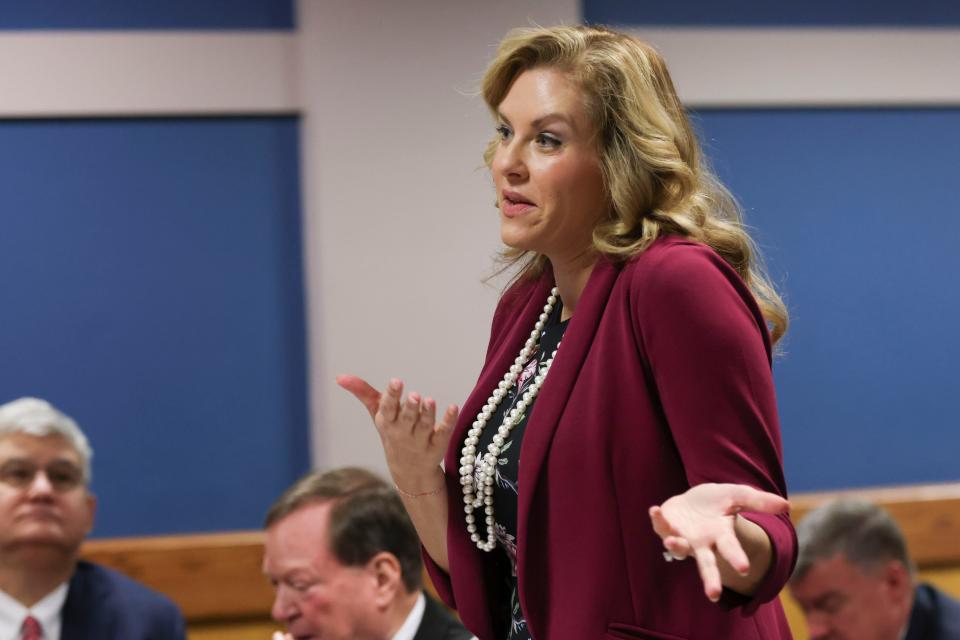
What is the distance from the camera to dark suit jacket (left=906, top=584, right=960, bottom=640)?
7.92ft

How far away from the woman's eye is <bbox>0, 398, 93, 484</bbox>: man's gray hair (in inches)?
70.9

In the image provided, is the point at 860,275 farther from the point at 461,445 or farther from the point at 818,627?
the point at 461,445

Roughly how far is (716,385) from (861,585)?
150 centimetres

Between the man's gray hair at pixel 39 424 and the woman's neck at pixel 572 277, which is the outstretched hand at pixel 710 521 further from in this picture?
the man's gray hair at pixel 39 424

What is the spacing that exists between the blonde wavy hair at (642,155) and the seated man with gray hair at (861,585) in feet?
4.08

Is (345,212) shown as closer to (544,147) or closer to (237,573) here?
(237,573)

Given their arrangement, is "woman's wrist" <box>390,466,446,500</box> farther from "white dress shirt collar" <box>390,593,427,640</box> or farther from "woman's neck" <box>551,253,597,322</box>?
"white dress shirt collar" <box>390,593,427,640</box>

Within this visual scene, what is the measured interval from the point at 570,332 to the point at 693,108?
2573 mm

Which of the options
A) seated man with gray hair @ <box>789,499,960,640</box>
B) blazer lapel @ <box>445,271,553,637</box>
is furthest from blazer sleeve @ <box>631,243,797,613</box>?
seated man with gray hair @ <box>789,499,960,640</box>

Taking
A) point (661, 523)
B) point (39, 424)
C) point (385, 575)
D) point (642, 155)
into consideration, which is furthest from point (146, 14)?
point (661, 523)

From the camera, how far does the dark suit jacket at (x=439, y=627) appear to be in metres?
2.20

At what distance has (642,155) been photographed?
1.32 meters

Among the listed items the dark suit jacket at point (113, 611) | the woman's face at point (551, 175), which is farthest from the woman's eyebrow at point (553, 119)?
the dark suit jacket at point (113, 611)

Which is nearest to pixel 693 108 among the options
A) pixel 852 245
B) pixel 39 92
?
pixel 852 245
